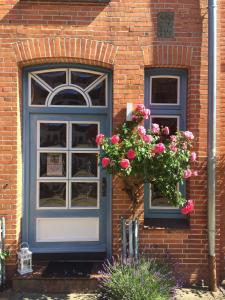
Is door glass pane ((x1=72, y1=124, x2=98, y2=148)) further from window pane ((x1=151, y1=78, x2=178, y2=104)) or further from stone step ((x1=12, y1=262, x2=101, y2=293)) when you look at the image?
stone step ((x1=12, y1=262, x2=101, y2=293))

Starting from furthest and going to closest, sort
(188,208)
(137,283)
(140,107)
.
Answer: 1. (140,107)
2. (188,208)
3. (137,283)

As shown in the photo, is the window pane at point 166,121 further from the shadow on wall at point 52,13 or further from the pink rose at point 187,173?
the shadow on wall at point 52,13

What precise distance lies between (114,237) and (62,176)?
1151mm

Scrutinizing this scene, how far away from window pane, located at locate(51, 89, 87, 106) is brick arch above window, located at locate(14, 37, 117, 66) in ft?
1.75

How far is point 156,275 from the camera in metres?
4.55

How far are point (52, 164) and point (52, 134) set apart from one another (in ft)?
1.42

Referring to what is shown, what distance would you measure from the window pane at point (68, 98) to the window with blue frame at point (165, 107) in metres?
0.95

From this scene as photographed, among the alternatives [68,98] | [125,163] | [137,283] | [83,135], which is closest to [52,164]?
[83,135]

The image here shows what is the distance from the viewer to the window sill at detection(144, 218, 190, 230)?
5453mm

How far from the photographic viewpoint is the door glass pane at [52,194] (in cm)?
571

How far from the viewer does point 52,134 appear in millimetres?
5703

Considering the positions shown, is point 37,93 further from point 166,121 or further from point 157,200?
point 157,200

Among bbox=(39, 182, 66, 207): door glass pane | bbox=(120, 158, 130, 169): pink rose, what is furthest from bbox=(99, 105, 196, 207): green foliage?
bbox=(39, 182, 66, 207): door glass pane

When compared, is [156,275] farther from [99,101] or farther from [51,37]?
[51,37]
